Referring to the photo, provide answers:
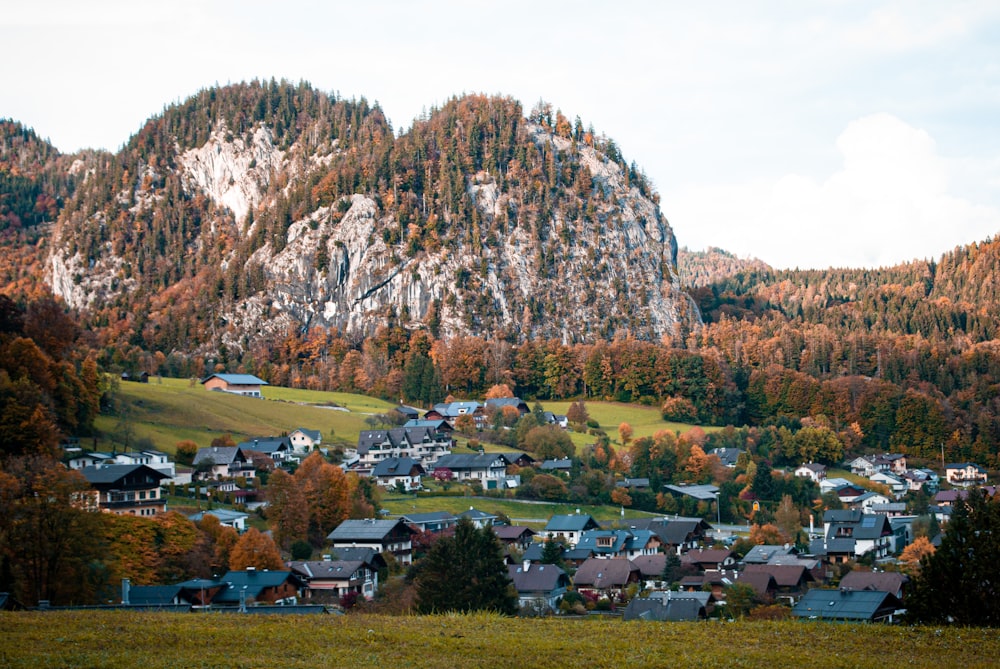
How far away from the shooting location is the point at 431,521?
52.8 meters

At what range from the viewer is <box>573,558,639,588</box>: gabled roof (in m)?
44.4

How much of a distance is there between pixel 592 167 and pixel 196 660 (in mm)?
142333

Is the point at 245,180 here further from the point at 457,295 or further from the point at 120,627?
the point at 120,627

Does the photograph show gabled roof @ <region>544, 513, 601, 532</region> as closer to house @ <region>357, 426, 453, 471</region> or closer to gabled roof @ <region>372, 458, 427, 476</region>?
gabled roof @ <region>372, 458, 427, 476</region>

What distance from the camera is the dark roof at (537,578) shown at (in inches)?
1626

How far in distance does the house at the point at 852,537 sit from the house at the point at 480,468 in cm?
2081

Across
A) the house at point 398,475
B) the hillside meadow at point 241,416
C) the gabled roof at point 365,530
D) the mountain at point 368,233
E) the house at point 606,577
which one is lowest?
the house at point 606,577

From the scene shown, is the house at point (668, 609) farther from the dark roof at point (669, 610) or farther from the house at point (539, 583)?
the house at point (539, 583)

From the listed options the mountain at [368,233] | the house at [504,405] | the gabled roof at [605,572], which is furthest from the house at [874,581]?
the mountain at [368,233]

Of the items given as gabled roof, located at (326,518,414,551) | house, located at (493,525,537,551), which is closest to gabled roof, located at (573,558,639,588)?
house, located at (493,525,537,551)

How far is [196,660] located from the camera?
15.3 metres

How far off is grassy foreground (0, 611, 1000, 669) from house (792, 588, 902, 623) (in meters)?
14.4

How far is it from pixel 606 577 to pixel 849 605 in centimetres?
1303

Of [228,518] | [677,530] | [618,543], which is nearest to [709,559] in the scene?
[618,543]
